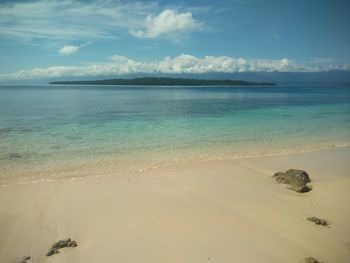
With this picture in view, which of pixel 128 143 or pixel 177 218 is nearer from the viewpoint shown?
pixel 177 218

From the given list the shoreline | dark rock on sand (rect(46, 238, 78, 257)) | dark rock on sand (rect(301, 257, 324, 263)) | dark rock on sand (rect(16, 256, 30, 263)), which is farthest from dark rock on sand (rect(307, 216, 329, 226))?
dark rock on sand (rect(16, 256, 30, 263))

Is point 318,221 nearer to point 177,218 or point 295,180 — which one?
point 295,180

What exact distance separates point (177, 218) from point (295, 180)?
4124mm

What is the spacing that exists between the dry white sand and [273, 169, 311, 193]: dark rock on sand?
0.24 meters

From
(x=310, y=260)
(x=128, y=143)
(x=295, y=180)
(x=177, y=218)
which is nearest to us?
(x=310, y=260)

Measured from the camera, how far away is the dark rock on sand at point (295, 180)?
813 centimetres

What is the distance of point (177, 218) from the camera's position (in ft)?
20.9

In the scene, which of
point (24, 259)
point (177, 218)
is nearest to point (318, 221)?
point (177, 218)

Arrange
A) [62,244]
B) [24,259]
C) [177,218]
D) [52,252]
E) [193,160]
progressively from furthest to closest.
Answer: [193,160] → [177,218] → [62,244] → [52,252] → [24,259]

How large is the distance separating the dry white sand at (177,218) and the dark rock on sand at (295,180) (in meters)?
0.24

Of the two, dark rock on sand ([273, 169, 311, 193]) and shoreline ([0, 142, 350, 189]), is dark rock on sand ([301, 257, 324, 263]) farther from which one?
shoreline ([0, 142, 350, 189])

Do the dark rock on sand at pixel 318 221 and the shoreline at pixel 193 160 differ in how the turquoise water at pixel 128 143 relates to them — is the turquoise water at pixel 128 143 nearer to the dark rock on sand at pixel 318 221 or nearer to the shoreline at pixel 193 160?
the shoreline at pixel 193 160

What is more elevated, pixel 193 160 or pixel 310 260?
pixel 310 260

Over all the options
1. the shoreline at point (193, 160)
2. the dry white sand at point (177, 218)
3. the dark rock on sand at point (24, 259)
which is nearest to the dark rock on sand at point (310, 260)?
the dry white sand at point (177, 218)
